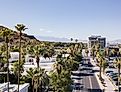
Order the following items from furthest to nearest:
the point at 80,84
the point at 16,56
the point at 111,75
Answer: the point at 16,56, the point at 111,75, the point at 80,84

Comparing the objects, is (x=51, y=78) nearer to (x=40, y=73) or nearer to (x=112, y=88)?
(x=40, y=73)

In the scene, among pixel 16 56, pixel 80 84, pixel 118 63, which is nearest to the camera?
pixel 118 63

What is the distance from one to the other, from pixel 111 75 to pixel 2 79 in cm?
4770

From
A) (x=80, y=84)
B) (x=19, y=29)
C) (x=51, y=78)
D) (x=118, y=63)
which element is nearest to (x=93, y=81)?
(x=80, y=84)

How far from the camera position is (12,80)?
7525 centimetres

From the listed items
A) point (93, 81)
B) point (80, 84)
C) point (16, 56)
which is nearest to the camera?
point (80, 84)

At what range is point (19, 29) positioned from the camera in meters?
54.2

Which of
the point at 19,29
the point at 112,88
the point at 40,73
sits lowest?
the point at 112,88

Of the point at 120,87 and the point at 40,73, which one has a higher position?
the point at 40,73

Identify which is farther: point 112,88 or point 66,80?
point 112,88

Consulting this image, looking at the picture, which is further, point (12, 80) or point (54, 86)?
point (12, 80)

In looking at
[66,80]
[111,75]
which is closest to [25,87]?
[66,80]

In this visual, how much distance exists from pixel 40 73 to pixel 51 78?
3862 mm

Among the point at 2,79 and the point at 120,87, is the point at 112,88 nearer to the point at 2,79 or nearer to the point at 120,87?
the point at 120,87
